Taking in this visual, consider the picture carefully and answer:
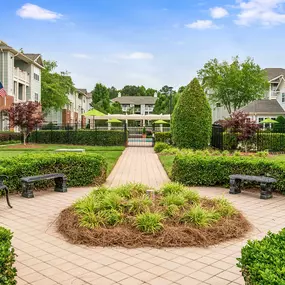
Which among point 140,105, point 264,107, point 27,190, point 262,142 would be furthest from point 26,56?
point 140,105

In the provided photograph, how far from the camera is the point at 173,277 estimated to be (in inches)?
175

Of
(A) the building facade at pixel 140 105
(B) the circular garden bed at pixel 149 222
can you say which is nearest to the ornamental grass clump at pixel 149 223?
(B) the circular garden bed at pixel 149 222

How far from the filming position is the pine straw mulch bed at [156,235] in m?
5.64

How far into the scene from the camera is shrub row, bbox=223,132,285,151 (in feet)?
77.1

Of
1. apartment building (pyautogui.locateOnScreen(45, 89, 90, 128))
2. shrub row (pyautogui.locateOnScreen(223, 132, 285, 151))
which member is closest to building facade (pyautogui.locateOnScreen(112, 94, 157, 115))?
apartment building (pyautogui.locateOnScreen(45, 89, 90, 128))

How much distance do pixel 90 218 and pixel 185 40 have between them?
16418 millimetres

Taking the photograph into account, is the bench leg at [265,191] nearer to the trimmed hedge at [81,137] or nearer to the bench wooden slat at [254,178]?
the bench wooden slat at [254,178]

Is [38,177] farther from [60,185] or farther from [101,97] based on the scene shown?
[101,97]

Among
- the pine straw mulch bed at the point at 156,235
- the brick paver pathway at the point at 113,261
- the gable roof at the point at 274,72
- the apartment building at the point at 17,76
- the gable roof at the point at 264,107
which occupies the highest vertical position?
the gable roof at the point at 274,72

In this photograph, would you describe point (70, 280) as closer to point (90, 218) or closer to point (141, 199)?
point (90, 218)

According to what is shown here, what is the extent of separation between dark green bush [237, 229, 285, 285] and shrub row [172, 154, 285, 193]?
22.8 ft

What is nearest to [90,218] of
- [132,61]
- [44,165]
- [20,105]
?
[44,165]

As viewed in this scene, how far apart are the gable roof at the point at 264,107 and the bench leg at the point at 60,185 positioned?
38.9m

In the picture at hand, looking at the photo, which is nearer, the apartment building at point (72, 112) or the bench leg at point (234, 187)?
the bench leg at point (234, 187)
